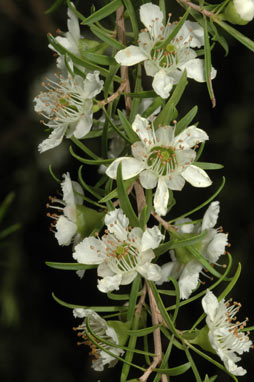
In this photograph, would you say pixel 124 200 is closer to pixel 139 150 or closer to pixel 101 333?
pixel 139 150

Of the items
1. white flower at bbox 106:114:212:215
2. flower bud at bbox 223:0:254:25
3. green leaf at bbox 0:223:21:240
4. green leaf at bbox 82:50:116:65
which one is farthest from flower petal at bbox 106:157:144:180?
green leaf at bbox 0:223:21:240

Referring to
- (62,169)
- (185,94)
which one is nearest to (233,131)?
(185,94)

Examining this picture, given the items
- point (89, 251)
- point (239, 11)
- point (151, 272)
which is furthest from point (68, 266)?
point (239, 11)

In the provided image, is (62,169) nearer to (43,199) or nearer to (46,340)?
(43,199)

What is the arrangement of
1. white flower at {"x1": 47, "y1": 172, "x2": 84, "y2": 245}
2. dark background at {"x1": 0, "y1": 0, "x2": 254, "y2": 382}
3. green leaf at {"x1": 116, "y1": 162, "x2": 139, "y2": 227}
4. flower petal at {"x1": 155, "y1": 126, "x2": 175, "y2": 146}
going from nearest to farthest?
green leaf at {"x1": 116, "y1": 162, "x2": 139, "y2": 227}, flower petal at {"x1": 155, "y1": 126, "x2": 175, "y2": 146}, white flower at {"x1": 47, "y1": 172, "x2": 84, "y2": 245}, dark background at {"x1": 0, "y1": 0, "x2": 254, "y2": 382}

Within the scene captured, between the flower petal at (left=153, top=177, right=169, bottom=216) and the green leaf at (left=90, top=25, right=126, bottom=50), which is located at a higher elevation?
the green leaf at (left=90, top=25, right=126, bottom=50)

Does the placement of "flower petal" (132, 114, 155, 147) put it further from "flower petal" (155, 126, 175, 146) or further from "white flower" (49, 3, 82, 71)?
"white flower" (49, 3, 82, 71)

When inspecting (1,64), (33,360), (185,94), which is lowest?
(33,360)
